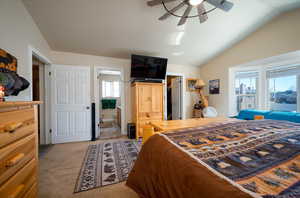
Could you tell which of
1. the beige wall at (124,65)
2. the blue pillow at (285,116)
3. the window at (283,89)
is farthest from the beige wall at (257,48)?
the blue pillow at (285,116)

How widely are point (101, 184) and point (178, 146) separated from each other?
1309mm

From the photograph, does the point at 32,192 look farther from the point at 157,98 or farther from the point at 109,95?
the point at 109,95

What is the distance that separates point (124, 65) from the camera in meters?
3.55

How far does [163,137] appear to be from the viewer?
1081 millimetres

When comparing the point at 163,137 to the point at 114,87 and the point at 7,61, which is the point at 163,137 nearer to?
the point at 7,61

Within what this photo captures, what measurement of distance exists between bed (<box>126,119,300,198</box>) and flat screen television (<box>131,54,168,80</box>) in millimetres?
2508

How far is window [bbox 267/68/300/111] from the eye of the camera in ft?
9.23

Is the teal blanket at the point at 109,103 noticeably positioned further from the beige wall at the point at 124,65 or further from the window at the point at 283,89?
the window at the point at 283,89

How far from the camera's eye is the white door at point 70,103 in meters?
2.88

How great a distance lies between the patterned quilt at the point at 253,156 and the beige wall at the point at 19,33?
91.5 inches

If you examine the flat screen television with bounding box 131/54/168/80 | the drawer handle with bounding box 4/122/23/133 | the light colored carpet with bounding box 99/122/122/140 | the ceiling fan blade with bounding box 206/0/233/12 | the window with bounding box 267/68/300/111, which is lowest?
the light colored carpet with bounding box 99/122/122/140

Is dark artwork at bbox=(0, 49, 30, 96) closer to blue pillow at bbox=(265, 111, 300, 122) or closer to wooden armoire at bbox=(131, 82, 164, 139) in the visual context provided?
wooden armoire at bbox=(131, 82, 164, 139)

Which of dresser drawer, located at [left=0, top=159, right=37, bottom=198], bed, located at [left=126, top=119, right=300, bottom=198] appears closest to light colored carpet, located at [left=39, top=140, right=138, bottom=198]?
bed, located at [left=126, top=119, right=300, bottom=198]

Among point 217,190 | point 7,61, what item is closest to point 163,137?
point 217,190
